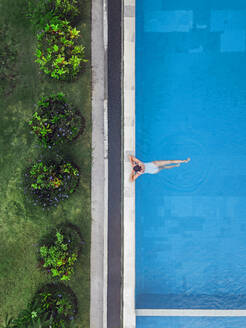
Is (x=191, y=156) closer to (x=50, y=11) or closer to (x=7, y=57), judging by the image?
(x=50, y=11)

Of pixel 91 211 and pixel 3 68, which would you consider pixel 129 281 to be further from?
pixel 3 68

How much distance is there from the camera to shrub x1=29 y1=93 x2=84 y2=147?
5961 millimetres

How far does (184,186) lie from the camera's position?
6305 mm

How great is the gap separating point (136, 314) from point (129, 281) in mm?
744

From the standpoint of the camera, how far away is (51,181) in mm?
5906

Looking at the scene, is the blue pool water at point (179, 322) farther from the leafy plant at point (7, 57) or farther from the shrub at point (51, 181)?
the leafy plant at point (7, 57)

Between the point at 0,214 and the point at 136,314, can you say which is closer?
the point at 136,314

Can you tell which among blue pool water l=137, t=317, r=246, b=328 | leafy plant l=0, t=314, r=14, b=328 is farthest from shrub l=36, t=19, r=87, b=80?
blue pool water l=137, t=317, r=246, b=328

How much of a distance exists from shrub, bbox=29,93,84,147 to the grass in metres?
0.38

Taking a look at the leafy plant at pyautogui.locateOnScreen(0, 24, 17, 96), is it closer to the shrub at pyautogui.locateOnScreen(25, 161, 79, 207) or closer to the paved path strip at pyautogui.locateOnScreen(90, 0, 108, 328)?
the paved path strip at pyautogui.locateOnScreen(90, 0, 108, 328)

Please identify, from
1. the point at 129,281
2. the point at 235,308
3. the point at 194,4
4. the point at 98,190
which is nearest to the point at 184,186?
the point at 98,190

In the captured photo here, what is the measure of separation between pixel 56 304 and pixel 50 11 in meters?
6.48

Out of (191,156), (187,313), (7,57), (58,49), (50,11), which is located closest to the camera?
(58,49)

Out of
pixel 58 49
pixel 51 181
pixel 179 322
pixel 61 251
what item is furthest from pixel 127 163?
pixel 179 322
